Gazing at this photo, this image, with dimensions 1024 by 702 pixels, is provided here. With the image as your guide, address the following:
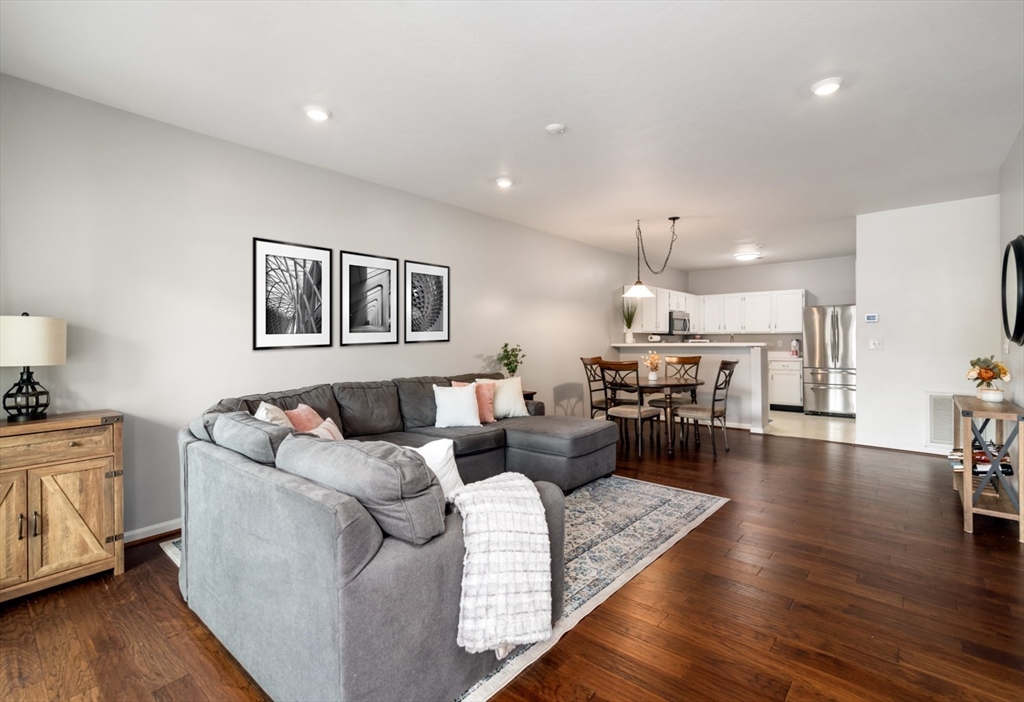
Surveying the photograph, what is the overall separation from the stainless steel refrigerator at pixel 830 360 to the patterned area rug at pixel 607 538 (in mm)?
5366

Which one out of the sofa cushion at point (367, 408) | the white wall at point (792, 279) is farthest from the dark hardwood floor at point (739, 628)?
the white wall at point (792, 279)

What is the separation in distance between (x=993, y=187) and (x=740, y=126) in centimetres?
315

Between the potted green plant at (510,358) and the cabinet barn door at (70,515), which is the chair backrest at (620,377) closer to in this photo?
the potted green plant at (510,358)

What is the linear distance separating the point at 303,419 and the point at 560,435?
1.87 metres

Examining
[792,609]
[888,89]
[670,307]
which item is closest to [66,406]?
[792,609]

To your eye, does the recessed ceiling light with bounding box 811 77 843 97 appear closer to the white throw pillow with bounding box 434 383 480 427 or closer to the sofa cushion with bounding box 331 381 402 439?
the white throw pillow with bounding box 434 383 480 427

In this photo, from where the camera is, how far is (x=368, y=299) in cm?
422

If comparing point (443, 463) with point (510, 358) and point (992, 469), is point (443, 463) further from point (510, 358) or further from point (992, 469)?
point (992, 469)

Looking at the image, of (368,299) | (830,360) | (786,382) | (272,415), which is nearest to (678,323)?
(786,382)

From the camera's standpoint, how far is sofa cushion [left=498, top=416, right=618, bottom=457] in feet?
12.3

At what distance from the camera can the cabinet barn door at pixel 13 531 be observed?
2232 millimetres

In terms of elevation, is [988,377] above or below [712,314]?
below

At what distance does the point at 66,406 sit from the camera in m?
2.73

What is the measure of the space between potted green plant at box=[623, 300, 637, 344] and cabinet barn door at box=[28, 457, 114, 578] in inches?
256
